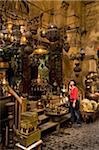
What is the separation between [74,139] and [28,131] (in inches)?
80.8

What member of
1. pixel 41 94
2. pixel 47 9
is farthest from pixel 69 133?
pixel 47 9

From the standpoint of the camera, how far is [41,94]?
8469 mm

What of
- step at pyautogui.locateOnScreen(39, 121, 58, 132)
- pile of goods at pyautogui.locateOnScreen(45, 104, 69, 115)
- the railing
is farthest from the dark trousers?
the railing

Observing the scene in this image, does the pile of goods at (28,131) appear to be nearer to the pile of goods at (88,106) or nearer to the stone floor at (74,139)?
the stone floor at (74,139)

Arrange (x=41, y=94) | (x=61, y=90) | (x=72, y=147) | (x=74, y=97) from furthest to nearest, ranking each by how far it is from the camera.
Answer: (x=61, y=90), (x=41, y=94), (x=74, y=97), (x=72, y=147)

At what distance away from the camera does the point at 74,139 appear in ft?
19.1

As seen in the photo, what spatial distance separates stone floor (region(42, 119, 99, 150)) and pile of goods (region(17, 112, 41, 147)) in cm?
100

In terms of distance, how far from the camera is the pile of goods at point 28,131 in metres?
4.22

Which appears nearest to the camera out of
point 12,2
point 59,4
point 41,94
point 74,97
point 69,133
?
point 69,133

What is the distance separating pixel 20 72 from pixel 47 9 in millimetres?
3454

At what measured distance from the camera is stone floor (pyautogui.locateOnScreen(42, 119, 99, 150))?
5300 mm

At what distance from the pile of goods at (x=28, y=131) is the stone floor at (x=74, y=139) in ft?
3.28

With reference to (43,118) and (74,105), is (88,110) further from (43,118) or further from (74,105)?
(43,118)

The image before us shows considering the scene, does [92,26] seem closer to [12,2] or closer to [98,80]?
[98,80]
